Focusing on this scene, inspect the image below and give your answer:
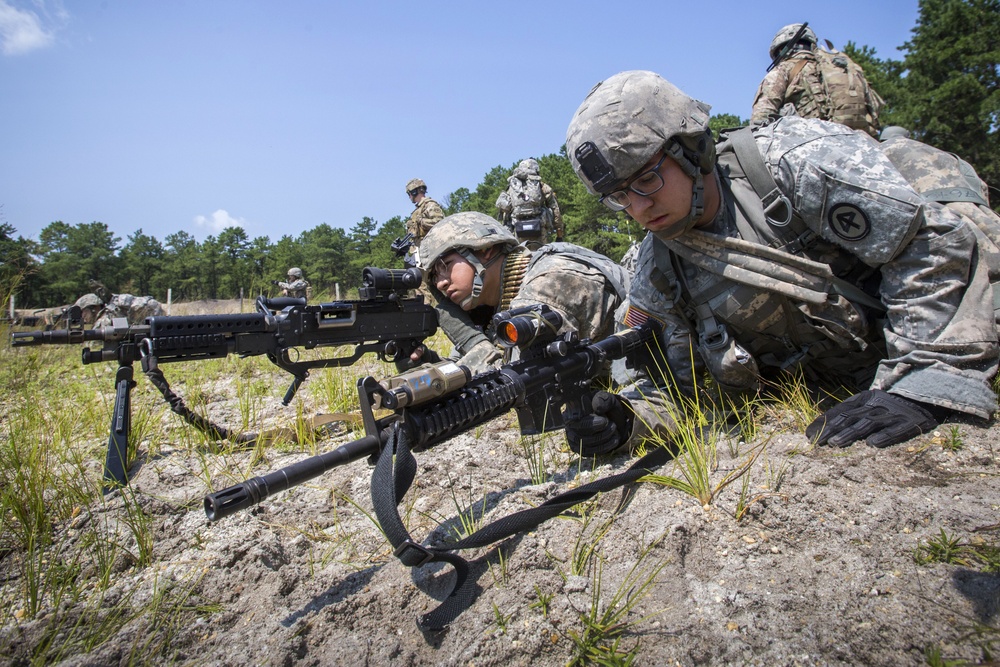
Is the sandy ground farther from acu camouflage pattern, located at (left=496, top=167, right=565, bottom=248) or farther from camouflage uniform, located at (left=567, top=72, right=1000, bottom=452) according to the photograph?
acu camouflage pattern, located at (left=496, top=167, right=565, bottom=248)

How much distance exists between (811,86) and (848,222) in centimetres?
439

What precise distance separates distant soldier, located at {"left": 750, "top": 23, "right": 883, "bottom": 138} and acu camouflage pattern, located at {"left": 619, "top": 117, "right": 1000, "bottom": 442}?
10.6 feet

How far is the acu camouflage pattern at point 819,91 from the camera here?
17.9 ft

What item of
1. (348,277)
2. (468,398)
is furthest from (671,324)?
(348,277)

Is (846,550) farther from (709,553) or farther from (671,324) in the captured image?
(671,324)

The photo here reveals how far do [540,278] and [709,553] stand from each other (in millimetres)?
2091

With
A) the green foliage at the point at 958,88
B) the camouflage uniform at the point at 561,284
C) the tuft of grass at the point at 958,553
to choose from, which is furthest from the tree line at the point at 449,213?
the tuft of grass at the point at 958,553

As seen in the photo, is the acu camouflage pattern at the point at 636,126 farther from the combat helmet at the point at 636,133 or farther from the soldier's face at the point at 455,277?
the soldier's face at the point at 455,277

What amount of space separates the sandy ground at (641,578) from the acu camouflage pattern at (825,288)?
0.36 meters

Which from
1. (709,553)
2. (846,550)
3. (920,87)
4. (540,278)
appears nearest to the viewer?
(846,550)

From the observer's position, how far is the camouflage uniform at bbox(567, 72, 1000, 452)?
83.4 inches

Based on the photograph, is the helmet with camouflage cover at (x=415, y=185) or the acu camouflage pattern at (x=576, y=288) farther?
the helmet with camouflage cover at (x=415, y=185)

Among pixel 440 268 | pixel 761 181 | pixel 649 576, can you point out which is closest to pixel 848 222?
pixel 761 181

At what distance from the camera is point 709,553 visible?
1627 millimetres
